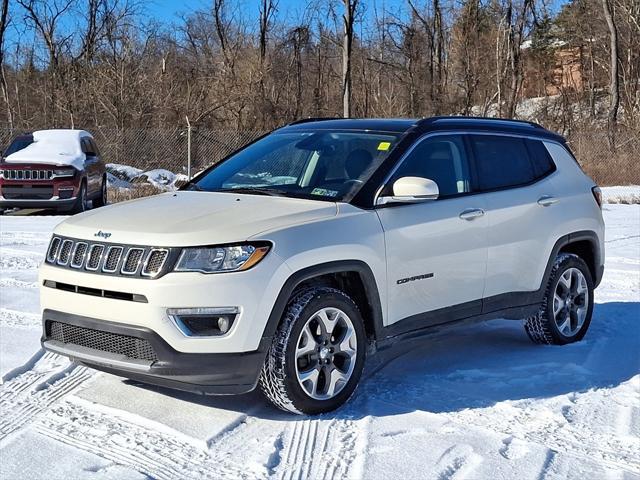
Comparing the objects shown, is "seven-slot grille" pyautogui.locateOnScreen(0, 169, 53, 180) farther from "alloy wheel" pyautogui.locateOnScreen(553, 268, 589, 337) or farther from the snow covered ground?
"alloy wheel" pyautogui.locateOnScreen(553, 268, 589, 337)

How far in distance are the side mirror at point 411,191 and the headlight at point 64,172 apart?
38.6 ft

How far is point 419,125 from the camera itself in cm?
555

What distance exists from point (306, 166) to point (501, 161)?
1.52 metres

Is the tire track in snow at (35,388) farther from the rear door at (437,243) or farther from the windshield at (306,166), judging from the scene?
the rear door at (437,243)

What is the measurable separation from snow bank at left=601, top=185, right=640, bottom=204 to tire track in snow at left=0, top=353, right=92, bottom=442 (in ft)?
55.7

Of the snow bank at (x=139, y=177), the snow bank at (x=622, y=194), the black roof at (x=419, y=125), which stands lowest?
the snow bank at (x=622, y=194)

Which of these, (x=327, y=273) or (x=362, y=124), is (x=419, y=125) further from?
(x=327, y=273)

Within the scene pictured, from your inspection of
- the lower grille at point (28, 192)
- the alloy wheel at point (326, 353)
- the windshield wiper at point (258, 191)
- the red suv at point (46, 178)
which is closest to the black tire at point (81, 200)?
the red suv at point (46, 178)

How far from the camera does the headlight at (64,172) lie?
51.1 feet

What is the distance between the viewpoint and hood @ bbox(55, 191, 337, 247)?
431 centimetres

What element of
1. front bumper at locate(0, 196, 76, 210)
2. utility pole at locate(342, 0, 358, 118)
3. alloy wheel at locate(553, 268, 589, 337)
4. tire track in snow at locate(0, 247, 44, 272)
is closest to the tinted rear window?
alloy wheel at locate(553, 268, 589, 337)

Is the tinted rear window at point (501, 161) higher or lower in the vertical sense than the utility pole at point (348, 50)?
lower

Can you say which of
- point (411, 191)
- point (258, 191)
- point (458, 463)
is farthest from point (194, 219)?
point (458, 463)

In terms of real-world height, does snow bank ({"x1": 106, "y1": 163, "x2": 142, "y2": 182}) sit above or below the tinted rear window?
below
